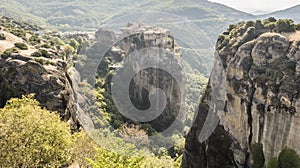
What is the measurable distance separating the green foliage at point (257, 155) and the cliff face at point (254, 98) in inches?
17.6

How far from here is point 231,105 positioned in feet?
94.0

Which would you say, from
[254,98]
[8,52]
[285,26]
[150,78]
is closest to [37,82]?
[8,52]

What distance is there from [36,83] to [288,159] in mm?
23334

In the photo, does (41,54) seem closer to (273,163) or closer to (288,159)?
(273,163)

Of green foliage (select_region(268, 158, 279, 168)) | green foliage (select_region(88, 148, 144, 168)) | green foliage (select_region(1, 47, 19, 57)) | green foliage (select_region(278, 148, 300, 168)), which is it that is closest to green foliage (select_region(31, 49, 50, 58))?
green foliage (select_region(1, 47, 19, 57))

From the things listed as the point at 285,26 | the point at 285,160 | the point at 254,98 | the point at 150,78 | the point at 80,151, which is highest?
the point at 285,26

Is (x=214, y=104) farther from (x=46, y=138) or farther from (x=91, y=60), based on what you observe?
(x=91, y=60)

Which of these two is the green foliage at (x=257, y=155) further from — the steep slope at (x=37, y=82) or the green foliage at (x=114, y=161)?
the steep slope at (x=37, y=82)

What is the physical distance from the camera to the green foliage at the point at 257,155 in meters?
24.2

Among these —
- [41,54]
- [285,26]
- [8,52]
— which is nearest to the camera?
[285,26]

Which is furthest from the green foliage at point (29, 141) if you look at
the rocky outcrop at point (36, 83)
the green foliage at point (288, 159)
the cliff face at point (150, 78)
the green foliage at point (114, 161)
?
the cliff face at point (150, 78)

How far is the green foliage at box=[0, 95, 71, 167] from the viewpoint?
643 inches

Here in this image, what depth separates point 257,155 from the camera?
24484 mm

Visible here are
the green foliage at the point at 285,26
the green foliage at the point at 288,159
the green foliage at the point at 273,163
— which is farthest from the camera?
the green foliage at the point at 285,26
